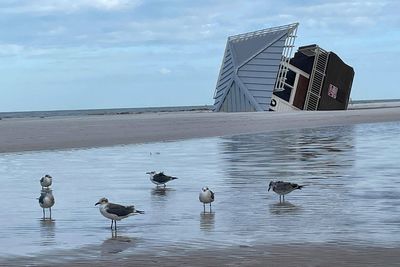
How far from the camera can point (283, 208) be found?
11250 mm

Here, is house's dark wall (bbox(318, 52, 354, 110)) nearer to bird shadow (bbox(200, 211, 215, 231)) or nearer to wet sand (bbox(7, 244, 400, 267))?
bird shadow (bbox(200, 211, 215, 231))

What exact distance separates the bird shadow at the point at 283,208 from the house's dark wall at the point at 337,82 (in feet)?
146

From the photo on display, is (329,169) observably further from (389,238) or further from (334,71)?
(334,71)

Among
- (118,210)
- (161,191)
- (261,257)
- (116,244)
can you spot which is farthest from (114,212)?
(161,191)

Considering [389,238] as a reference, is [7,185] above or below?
below

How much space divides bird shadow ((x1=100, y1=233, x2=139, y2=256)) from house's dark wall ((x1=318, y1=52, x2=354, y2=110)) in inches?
1864

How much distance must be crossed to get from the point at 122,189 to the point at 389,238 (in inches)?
260

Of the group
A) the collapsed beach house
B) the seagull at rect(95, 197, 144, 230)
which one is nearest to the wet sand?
the seagull at rect(95, 197, 144, 230)

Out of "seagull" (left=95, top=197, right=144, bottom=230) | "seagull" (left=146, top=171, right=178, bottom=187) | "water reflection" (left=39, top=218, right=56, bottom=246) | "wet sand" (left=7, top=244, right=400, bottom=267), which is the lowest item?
"seagull" (left=146, top=171, right=178, bottom=187)

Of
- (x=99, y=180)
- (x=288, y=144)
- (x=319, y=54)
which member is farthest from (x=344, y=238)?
(x=319, y=54)

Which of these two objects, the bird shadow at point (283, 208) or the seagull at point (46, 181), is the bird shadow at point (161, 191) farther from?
the bird shadow at point (283, 208)

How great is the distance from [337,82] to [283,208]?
4778 cm

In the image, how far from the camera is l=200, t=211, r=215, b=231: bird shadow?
383 inches

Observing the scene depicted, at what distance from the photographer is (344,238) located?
8.66 meters
